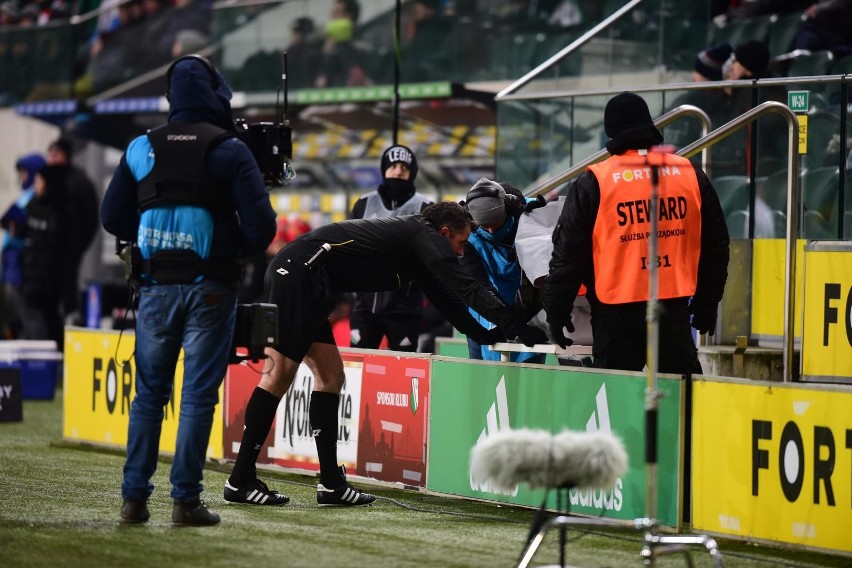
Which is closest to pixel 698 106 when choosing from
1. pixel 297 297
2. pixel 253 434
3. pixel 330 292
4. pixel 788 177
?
pixel 788 177

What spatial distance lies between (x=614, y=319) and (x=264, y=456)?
3056 mm

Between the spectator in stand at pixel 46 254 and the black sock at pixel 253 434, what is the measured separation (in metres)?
10.2

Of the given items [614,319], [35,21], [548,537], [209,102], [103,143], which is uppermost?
[35,21]

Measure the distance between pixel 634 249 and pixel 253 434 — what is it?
88.6 inches

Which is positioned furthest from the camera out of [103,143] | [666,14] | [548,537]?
[103,143]

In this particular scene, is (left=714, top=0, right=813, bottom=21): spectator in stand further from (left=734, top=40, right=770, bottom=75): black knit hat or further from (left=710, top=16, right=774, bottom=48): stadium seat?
(left=734, top=40, right=770, bottom=75): black knit hat

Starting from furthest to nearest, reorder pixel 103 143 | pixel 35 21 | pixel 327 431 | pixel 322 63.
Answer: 1. pixel 35 21
2. pixel 103 143
3. pixel 322 63
4. pixel 327 431

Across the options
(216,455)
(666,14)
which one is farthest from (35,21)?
(216,455)

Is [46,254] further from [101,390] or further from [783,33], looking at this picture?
[783,33]

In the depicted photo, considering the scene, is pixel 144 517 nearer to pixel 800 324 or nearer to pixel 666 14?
pixel 800 324

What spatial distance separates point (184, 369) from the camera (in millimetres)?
6785

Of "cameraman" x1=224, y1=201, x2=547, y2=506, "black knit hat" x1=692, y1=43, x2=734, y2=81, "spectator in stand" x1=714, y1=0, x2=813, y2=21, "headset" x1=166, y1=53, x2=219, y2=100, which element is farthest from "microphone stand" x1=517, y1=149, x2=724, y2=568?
"spectator in stand" x1=714, y1=0, x2=813, y2=21

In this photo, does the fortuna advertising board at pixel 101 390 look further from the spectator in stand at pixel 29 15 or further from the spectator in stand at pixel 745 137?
the spectator in stand at pixel 29 15

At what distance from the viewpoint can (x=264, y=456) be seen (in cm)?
943
